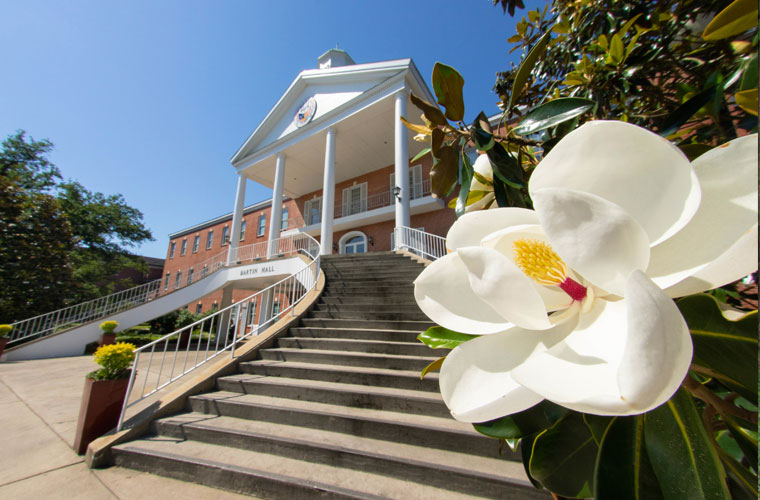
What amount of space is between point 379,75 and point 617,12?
33.3 ft

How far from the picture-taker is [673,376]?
22cm

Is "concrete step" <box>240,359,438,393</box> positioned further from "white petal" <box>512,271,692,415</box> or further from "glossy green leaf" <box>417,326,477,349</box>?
"white petal" <box>512,271,692,415</box>

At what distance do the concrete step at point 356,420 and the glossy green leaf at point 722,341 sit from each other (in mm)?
2106

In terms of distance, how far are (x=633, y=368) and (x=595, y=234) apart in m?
0.13

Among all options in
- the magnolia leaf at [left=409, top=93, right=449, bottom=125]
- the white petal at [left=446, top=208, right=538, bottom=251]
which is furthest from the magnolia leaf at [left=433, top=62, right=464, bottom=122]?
the white petal at [left=446, top=208, right=538, bottom=251]

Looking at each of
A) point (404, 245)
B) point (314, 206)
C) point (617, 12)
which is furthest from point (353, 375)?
point (314, 206)

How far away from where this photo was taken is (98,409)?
8.39ft

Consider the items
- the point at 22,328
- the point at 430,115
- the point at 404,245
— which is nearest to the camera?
the point at 430,115

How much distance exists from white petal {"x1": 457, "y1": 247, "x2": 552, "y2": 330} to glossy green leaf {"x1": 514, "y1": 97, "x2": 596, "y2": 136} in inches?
17.4

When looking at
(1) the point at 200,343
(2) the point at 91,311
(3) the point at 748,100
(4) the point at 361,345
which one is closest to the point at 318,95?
(1) the point at 200,343

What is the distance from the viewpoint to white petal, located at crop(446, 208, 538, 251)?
1.33 feet

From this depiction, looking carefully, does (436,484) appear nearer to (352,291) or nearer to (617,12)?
(617,12)

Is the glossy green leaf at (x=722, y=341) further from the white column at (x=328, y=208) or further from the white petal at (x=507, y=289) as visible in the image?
the white column at (x=328, y=208)

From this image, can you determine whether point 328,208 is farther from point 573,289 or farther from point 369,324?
point 573,289
